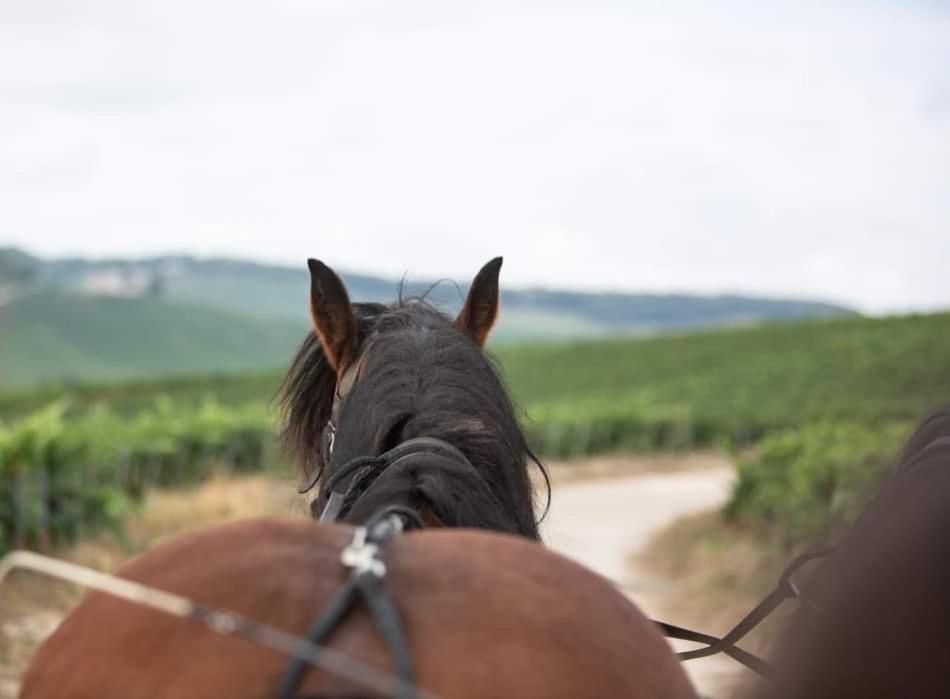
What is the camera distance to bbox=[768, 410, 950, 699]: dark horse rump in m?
1.67

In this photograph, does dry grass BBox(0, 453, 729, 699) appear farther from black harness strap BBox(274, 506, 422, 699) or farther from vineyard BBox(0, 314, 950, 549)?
black harness strap BBox(274, 506, 422, 699)

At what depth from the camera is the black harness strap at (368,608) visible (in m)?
1.49

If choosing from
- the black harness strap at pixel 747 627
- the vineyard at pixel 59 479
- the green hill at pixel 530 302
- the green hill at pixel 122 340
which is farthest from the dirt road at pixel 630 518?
the green hill at pixel 530 302

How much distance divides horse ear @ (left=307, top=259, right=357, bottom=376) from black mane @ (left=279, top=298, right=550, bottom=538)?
0.06 m

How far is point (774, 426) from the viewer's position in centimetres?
3519

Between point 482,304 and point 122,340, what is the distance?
9766cm

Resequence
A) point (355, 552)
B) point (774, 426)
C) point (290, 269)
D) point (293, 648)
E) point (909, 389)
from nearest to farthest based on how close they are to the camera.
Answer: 1. point (293, 648)
2. point (355, 552)
3. point (774, 426)
4. point (909, 389)
5. point (290, 269)

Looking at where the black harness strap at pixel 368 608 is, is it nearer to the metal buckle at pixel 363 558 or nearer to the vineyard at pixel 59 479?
the metal buckle at pixel 363 558

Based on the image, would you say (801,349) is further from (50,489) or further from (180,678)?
(180,678)

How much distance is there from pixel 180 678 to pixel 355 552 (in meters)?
0.30

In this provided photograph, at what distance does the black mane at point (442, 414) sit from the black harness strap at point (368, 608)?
1.60 ft

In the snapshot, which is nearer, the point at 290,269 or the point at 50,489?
the point at 50,489

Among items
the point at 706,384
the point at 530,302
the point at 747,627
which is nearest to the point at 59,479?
→ the point at 747,627

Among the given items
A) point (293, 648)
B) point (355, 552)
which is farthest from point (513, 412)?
point (293, 648)
